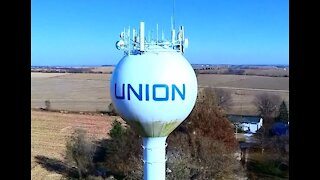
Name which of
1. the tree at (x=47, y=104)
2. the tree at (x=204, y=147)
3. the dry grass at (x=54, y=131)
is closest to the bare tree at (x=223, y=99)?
the tree at (x=204, y=147)

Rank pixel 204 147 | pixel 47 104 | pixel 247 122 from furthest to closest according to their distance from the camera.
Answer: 1. pixel 47 104
2. pixel 247 122
3. pixel 204 147

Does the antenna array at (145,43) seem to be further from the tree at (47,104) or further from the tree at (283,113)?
the tree at (47,104)

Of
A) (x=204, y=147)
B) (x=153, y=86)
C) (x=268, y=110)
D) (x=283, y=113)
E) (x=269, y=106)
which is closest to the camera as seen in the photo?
(x=153, y=86)

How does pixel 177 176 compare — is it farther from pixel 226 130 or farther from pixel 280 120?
pixel 280 120

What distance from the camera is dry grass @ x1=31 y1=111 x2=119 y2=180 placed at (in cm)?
1590

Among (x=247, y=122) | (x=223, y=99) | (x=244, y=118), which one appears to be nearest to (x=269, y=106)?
(x=244, y=118)

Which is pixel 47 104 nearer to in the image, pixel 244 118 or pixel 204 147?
pixel 244 118

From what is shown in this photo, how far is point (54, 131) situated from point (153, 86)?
15830 mm

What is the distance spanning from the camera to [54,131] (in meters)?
20.2

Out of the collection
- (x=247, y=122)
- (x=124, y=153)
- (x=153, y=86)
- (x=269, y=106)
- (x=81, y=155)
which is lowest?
(x=81, y=155)

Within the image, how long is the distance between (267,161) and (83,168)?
632 cm

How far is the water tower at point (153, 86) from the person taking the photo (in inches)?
209

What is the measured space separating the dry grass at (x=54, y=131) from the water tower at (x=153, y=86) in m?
9.61
